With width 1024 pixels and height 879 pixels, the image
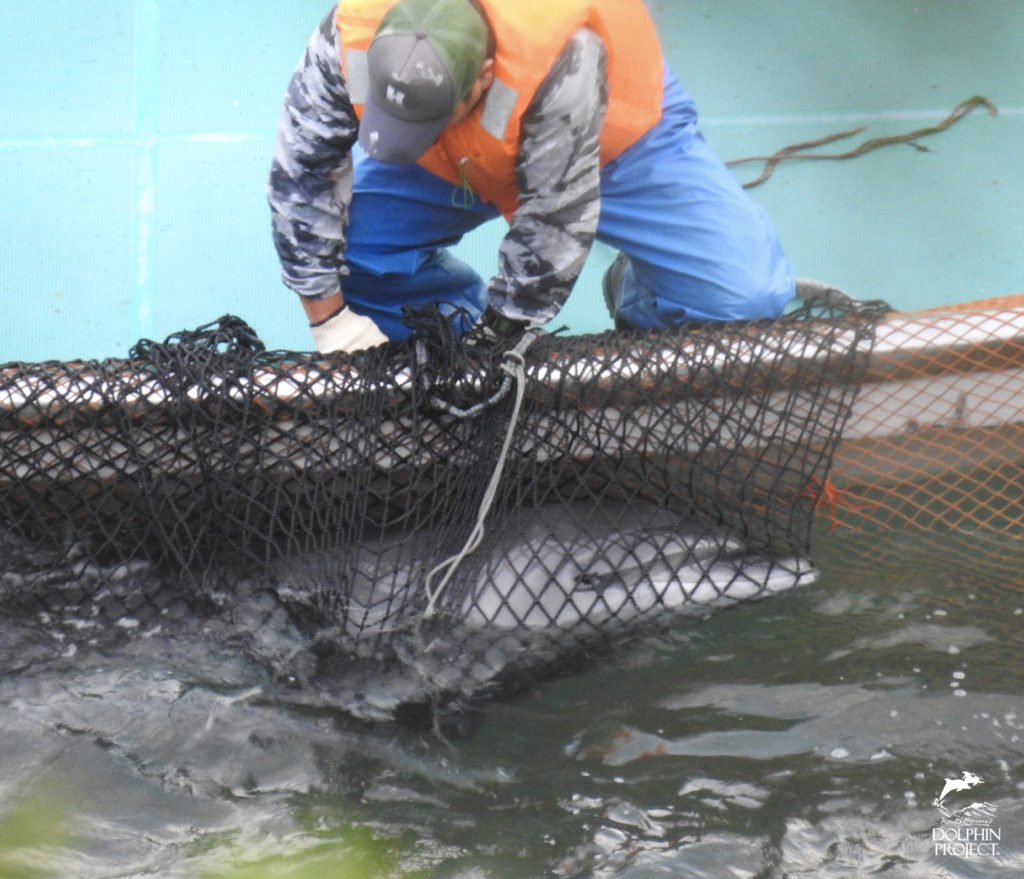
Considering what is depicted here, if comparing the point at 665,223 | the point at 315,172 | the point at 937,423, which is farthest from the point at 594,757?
the point at 315,172

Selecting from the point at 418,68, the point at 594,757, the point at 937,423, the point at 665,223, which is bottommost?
the point at 594,757

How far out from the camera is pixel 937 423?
88.3 inches

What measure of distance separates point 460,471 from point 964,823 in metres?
1.22

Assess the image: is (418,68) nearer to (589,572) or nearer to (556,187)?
(556,187)

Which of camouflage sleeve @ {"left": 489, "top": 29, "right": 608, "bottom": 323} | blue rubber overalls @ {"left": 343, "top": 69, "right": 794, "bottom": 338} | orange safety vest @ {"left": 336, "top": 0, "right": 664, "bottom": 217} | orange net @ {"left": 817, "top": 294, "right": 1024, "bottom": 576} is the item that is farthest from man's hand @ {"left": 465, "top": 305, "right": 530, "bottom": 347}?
orange net @ {"left": 817, "top": 294, "right": 1024, "bottom": 576}

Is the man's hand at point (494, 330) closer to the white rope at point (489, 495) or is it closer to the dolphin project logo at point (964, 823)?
the white rope at point (489, 495)

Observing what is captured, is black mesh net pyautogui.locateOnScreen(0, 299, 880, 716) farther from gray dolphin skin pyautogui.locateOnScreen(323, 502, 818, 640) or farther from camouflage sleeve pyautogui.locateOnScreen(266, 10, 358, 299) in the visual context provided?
camouflage sleeve pyautogui.locateOnScreen(266, 10, 358, 299)

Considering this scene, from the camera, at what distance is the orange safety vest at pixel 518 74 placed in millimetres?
2080

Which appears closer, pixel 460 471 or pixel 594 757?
pixel 594 757

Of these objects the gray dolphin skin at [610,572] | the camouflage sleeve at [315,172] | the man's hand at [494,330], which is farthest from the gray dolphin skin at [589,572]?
the camouflage sleeve at [315,172]

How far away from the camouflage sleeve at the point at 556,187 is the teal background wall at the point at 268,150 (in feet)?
4.14

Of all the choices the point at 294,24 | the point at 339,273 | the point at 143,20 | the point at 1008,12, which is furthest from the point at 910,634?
the point at 143,20

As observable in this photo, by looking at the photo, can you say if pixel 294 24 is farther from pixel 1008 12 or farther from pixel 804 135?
pixel 1008 12

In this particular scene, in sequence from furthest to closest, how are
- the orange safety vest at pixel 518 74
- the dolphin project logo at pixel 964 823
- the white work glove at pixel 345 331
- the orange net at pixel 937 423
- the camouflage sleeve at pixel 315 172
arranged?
the white work glove at pixel 345 331, the camouflage sleeve at pixel 315 172, the orange net at pixel 937 423, the orange safety vest at pixel 518 74, the dolphin project logo at pixel 964 823
